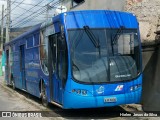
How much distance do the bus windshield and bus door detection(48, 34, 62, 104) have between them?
1.02m

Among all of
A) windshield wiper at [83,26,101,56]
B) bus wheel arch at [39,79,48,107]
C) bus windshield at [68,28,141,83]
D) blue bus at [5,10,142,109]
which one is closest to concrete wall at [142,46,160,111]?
blue bus at [5,10,142,109]

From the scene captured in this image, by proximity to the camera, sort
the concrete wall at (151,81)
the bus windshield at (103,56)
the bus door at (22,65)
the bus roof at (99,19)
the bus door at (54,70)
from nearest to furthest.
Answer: the bus windshield at (103,56)
the bus roof at (99,19)
the bus door at (54,70)
the concrete wall at (151,81)
the bus door at (22,65)

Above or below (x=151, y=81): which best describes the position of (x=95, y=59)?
above

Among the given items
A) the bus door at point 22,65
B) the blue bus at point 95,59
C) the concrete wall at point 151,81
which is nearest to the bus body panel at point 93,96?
the blue bus at point 95,59

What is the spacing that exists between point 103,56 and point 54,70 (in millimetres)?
1962

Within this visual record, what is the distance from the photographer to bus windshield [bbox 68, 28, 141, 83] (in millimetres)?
10156

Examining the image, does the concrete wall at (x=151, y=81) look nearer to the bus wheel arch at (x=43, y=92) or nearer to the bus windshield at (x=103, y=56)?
the bus windshield at (x=103, y=56)

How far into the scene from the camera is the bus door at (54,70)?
11117 millimetres

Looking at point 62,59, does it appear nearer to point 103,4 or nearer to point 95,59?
point 95,59

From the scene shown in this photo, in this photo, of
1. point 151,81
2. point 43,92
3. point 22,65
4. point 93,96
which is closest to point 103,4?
point 22,65

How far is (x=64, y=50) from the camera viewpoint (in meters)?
10.4

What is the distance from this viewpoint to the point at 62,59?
10.7 metres

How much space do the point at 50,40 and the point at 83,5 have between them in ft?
31.5

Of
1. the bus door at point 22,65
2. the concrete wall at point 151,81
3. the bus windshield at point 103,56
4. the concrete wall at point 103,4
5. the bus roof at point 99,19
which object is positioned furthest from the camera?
the bus door at point 22,65
